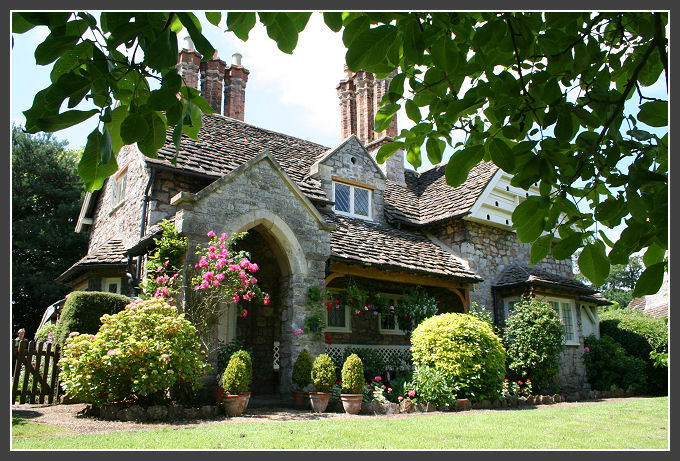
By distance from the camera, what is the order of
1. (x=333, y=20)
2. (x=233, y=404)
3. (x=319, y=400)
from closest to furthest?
(x=333, y=20)
(x=233, y=404)
(x=319, y=400)

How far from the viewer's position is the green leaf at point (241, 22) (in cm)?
286

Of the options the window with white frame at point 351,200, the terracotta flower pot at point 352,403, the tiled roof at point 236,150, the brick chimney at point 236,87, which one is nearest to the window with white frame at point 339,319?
the window with white frame at point 351,200

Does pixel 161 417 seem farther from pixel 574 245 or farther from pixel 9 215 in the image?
pixel 574 245

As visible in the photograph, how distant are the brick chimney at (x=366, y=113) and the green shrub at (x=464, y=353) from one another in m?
8.16

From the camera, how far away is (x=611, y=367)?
16422 millimetres

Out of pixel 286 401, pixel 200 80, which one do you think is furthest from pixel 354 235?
pixel 200 80

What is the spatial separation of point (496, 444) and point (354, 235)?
851 cm

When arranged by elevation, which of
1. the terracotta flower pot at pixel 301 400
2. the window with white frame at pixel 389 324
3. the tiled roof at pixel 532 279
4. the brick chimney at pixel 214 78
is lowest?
the terracotta flower pot at pixel 301 400

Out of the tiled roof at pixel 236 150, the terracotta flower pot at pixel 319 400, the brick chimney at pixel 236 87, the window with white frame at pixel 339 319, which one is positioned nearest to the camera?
the terracotta flower pot at pixel 319 400

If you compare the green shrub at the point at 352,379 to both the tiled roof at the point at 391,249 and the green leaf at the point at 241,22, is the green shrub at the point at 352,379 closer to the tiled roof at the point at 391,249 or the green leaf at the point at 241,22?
the tiled roof at the point at 391,249

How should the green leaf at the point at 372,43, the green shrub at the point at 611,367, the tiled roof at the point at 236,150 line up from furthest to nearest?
the green shrub at the point at 611,367 → the tiled roof at the point at 236,150 → the green leaf at the point at 372,43

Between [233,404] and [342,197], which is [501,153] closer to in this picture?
[233,404]

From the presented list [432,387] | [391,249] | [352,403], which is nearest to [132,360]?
[352,403]

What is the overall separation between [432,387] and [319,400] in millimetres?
2460
